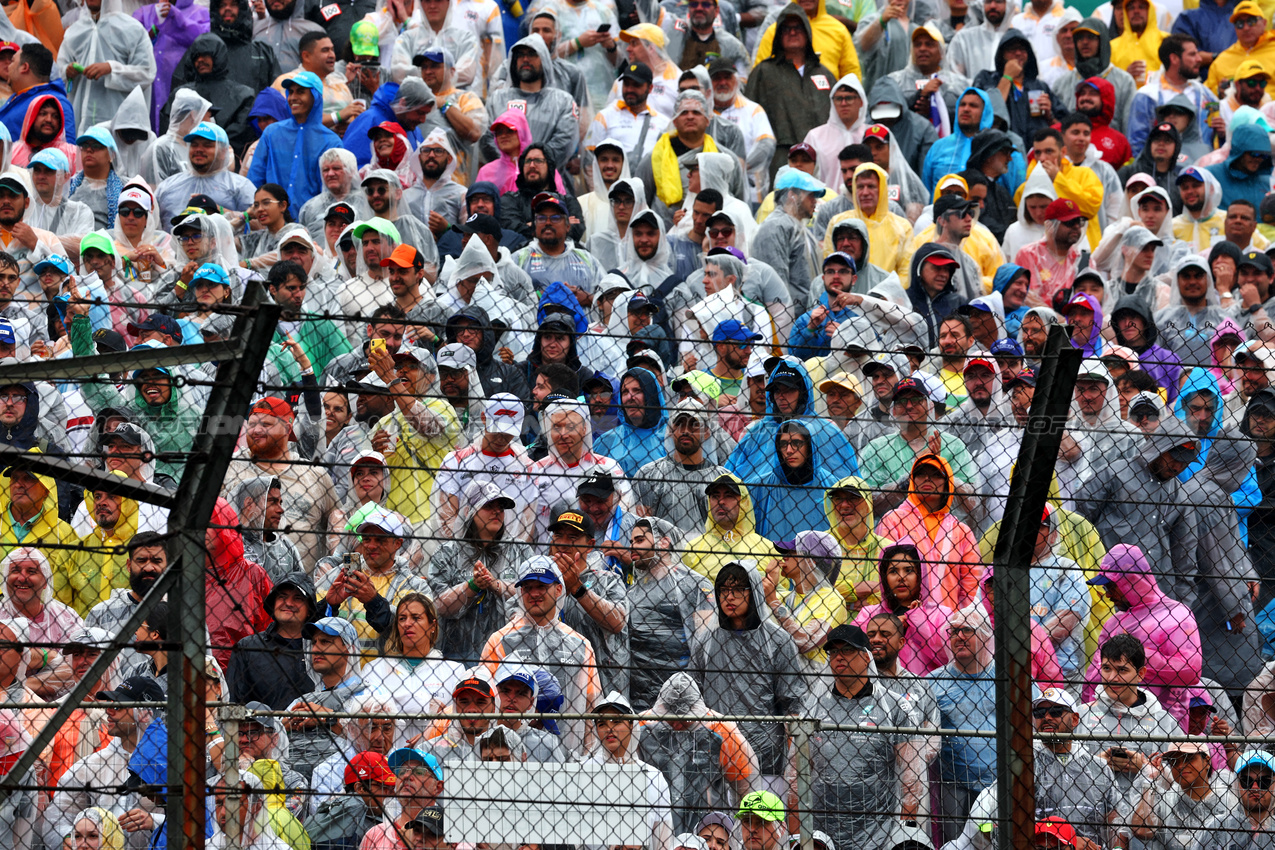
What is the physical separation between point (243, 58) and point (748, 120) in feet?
13.7

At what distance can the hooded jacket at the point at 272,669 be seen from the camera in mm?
8016

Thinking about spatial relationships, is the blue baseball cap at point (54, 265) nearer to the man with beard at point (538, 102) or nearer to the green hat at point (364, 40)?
the man with beard at point (538, 102)

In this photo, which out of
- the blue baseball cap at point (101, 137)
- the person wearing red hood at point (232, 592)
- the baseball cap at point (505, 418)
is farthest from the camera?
the blue baseball cap at point (101, 137)

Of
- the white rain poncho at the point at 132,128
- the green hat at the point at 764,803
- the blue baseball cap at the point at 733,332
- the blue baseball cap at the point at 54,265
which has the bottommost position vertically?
the green hat at the point at 764,803

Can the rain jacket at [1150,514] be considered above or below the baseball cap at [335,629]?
above

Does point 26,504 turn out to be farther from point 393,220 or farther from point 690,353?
point 393,220

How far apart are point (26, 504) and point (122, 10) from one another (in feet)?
26.6

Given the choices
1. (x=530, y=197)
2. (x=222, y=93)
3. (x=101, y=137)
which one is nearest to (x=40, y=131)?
(x=101, y=137)

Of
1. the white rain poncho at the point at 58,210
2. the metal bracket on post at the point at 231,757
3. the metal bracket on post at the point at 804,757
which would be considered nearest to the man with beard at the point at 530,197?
the white rain poncho at the point at 58,210

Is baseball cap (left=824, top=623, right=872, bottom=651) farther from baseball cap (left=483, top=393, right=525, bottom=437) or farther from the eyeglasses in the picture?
baseball cap (left=483, top=393, right=525, bottom=437)

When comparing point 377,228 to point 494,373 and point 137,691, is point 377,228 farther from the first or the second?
point 137,691

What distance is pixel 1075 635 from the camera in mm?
8680

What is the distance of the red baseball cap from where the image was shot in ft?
23.8

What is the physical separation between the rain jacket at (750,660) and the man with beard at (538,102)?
23.4ft
